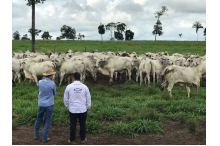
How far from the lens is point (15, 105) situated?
38.8ft

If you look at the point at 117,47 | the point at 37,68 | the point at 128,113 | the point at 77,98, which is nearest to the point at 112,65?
the point at 37,68

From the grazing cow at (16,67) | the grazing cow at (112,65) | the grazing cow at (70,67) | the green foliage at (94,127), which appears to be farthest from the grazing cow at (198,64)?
the grazing cow at (16,67)

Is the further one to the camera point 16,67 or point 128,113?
point 16,67

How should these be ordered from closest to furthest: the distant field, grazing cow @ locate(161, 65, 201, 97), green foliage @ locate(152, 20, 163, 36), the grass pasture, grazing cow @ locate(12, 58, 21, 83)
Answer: the grass pasture
grazing cow @ locate(161, 65, 201, 97)
grazing cow @ locate(12, 58, 21, 83)
the distant field
green foliage @ locate(152, 20, 163, 36)

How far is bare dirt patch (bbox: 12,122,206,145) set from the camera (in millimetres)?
7992

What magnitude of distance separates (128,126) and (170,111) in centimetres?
276

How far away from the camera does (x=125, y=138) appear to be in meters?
8.38

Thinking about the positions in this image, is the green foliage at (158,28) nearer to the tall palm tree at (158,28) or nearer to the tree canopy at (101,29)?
the tall palm tree at (158,28)

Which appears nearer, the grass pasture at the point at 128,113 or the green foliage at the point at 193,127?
the green foliage at the point at 193,127

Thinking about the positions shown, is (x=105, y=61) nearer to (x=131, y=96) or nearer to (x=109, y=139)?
(x=131, y=96)

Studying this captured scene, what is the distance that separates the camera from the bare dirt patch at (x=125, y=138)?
26.2ft

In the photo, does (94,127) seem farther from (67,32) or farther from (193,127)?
(67,32)

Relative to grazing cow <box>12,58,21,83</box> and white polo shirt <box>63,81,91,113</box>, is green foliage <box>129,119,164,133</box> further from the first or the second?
grazing cow <box>12,58,21,83</box>

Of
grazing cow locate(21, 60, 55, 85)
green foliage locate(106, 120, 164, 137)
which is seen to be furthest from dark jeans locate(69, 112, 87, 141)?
grazing cow locate(21, 60, 55, 85)
